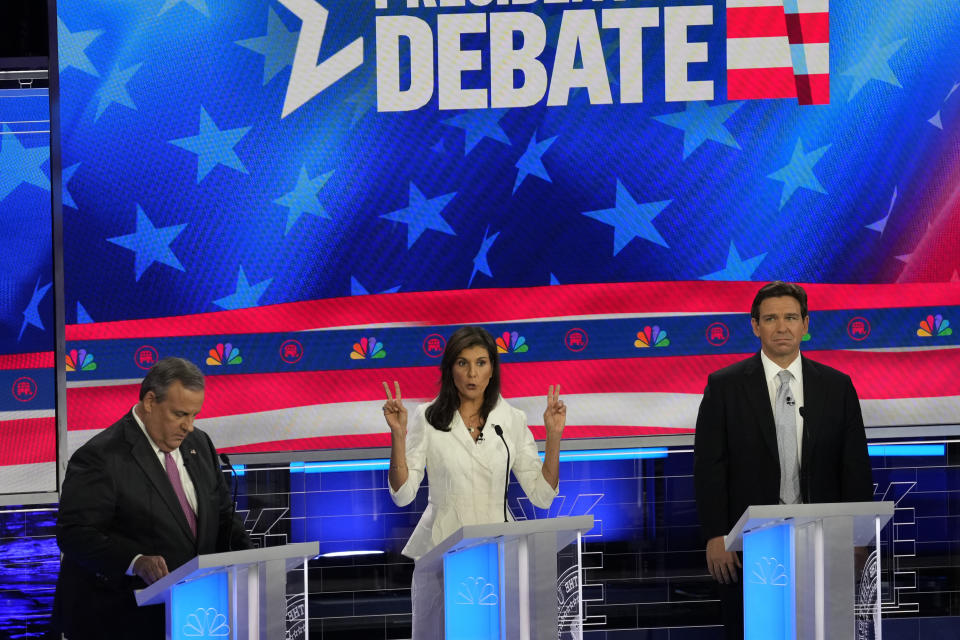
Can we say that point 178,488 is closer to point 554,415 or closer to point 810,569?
point 554,415

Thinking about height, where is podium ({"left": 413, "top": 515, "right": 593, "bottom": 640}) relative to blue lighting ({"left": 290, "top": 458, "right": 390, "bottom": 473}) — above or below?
below

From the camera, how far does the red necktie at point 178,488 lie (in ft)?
12.4

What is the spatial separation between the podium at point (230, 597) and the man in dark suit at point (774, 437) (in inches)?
68.3

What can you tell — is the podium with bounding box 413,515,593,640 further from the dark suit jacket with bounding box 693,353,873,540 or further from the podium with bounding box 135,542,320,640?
the dark suit jacket with bounding box 693,353,873,540

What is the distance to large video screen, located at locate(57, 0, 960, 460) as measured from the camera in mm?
5605

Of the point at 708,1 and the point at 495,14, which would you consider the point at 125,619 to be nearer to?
the point at 495,14

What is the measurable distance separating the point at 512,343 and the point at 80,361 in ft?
6.17

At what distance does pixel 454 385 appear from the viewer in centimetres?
448

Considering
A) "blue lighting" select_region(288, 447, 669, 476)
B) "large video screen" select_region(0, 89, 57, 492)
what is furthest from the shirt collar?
"large video screen" select_region(0, 89, 57, 492)

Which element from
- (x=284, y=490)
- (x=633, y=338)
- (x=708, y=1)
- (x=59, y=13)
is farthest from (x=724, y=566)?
(x=59, y=13)

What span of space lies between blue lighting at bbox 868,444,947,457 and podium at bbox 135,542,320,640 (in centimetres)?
368

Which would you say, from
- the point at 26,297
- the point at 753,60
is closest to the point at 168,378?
the point at 26,297

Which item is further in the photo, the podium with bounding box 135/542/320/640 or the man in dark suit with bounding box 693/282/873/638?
the man in dark suit with bounding box 693/282/873/638

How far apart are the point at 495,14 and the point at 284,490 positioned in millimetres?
2329
